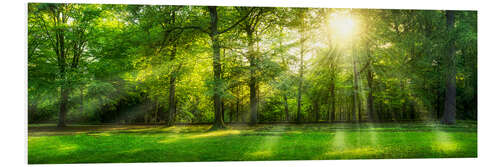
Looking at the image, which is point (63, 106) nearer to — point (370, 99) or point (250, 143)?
point (250, 143)

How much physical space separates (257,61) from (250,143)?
1.87 meters

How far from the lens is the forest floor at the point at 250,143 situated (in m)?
5.09

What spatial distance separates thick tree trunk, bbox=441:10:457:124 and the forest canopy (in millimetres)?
22

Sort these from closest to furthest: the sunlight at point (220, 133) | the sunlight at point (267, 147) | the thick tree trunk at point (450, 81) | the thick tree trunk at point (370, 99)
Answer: the sunlight at point (267, 147) → the thick tree trunk at point (450, 81) → the thick tree trunk at point (370, 99) → the sunlight at point (220, 133)

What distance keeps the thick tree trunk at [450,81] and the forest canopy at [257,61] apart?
0.02m

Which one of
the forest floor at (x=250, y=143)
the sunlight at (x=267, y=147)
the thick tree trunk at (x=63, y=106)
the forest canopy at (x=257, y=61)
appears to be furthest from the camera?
the thick tree trunk at (x=63, y=106)

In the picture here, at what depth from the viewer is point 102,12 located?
6.11 metres

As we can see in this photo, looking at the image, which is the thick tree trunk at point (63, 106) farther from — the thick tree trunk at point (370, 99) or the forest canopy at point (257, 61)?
the thick tree trunk at point (370, 99)

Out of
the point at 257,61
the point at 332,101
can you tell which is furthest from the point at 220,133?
the point at 332,101

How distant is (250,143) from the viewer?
18.5ft

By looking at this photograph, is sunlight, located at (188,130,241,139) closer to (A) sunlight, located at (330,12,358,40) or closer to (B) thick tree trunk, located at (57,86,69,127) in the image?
(B) thick tree trunk, located at (57,86,69,127)

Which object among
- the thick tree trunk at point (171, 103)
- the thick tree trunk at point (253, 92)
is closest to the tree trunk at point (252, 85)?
the thick tree trunk at point (253, 92)
